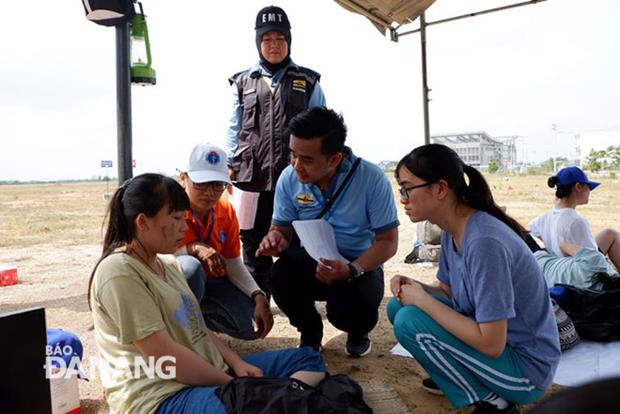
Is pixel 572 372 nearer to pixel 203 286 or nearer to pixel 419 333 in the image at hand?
pixel 419 333

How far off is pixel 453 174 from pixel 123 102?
5.75ft

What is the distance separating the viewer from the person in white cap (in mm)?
2283

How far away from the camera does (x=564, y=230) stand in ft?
10.5

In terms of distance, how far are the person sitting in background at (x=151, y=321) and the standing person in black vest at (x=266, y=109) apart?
1324mm

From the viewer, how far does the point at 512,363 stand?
5.66 feet

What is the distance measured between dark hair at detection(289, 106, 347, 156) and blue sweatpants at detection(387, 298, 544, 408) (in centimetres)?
85

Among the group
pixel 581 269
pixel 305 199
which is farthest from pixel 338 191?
pixel 581 269

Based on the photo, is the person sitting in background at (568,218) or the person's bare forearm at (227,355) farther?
the person sitting in background at (568,218)

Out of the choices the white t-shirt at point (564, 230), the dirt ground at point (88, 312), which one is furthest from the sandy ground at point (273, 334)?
the white t-shirt at point (564, 230)

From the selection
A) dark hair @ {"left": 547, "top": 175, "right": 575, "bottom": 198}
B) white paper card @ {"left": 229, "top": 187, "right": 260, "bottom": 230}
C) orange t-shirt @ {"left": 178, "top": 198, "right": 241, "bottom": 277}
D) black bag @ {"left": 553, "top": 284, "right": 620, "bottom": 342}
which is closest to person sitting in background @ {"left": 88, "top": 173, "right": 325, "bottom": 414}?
orange t-shirt @ {"left": 178, "top": 198, "right": 241, "bottom": 277}

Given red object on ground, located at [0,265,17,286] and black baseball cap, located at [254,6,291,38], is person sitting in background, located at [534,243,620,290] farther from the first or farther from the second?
red object on ground, located at [0,265,17,286]

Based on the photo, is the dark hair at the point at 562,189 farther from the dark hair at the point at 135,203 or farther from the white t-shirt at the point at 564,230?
the dark hair at the point at 135,203

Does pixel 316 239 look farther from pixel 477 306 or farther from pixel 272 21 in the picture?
pixel 272 21

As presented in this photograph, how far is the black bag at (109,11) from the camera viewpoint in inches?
94.3
